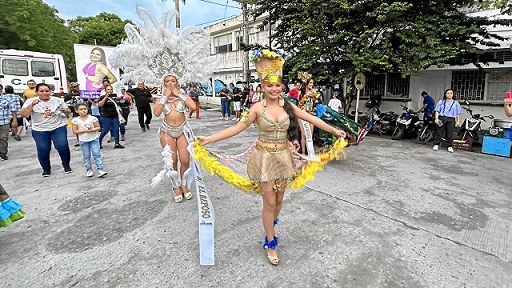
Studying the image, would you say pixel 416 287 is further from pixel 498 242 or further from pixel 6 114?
pixel 6 114

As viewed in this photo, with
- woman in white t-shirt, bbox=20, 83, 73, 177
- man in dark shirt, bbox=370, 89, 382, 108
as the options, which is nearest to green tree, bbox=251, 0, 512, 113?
man in dark shirt, bbox=370, 89, 382, 108

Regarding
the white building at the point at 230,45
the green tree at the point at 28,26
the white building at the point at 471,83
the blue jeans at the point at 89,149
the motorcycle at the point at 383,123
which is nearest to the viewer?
the blue jeans at the point at 89,149

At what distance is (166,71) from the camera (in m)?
4.07

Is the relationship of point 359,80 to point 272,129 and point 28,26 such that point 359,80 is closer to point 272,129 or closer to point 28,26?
point 272,129

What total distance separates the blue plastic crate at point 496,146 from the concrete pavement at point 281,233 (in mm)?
2022

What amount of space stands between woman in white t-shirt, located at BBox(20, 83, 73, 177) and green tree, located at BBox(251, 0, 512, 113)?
6.64m

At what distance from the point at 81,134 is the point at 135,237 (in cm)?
284

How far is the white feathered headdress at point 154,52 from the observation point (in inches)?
157

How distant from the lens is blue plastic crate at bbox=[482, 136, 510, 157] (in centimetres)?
702

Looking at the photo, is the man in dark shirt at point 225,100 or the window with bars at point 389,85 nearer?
the window with bars at point 389,85

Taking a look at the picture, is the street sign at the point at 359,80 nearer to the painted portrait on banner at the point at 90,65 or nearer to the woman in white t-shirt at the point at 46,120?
the woman in white t-shirt at the point at 46,120

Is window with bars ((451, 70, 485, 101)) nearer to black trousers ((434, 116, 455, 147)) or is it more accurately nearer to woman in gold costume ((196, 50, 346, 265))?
black trousers ((434, 116, 455, 147))

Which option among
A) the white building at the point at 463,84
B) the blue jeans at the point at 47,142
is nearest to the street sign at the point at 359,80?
the white building at the point at 463,84

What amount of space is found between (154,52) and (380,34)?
7167 mm
